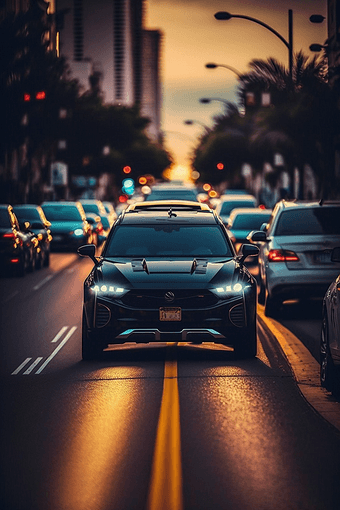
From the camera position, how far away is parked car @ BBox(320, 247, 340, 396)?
33.1 ft

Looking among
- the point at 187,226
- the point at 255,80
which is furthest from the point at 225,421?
the point at 255,80

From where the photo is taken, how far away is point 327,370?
10.6 m

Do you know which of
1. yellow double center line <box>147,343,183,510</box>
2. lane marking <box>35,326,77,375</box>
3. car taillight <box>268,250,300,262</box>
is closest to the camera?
yellow double center line <box>147,343,183,510</box>

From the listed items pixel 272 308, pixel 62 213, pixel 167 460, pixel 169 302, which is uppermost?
pixel 62 213

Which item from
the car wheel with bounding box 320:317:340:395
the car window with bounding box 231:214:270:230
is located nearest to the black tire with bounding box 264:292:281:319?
the car wheel with bounding box 320:317:340:395

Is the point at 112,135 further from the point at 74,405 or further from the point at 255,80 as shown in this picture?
the point at 74,405

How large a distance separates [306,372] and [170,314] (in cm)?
162

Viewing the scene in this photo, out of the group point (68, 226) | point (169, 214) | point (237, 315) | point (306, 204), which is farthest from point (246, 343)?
point (68, 226)

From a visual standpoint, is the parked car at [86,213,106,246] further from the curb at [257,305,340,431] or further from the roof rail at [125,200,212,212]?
the roof rail at [125,200,212,212]

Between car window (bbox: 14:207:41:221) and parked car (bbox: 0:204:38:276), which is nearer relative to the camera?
parked car (bbox: 0:204:38:276)

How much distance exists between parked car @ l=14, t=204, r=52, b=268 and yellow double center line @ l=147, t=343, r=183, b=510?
64.3 feet

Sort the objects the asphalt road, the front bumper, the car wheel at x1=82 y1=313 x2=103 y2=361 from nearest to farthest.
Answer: the asphalt road < the front bumper < the car wheel at x1=82 y1=313 x2=103 y2=361

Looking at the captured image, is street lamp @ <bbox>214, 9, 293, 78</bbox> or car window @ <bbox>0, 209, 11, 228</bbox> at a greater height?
street lamp @ <bbox>214, 9, 293, 78</bbox>

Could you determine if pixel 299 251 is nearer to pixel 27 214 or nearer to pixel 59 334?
pixel 59 334
